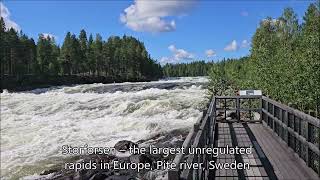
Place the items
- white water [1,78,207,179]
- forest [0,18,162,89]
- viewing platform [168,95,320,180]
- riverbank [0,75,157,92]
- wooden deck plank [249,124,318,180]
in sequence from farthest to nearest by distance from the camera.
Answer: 1. forest [0,18,162,89]
2. riverbank [0,75,157,92]
3. white water [1,78,207,179]
4. wooden deck plank [249,124,318,180]
5. viewing platform [168,95,320,180]

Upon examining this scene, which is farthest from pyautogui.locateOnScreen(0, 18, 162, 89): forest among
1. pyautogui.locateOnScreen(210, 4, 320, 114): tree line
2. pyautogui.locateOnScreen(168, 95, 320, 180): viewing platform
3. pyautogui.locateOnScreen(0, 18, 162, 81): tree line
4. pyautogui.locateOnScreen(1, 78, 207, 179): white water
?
pyautogui.locateOnScreen(168, 95, 320, 180): viewing platform

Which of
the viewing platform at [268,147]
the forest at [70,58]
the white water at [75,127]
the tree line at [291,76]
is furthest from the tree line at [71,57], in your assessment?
the viewing platform at [268,147]

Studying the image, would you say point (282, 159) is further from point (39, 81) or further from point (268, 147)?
point (39, 81)

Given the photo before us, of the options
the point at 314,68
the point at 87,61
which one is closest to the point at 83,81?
the point at 87,61

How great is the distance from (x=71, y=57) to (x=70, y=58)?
62cm

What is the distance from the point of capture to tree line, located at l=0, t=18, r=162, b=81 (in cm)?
9081

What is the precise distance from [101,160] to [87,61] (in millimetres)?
101826

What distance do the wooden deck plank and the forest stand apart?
2916 inches

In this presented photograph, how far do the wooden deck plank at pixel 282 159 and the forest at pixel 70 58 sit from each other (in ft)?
243

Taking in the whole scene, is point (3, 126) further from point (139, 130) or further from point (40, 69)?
point (40, 69)

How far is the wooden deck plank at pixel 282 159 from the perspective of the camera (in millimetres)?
8149

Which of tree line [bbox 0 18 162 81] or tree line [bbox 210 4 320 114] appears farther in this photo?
tree line [bbox 0 18 162 81]

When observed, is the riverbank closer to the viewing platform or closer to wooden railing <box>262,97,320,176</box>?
the viewing platform

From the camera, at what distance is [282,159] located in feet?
31.4
